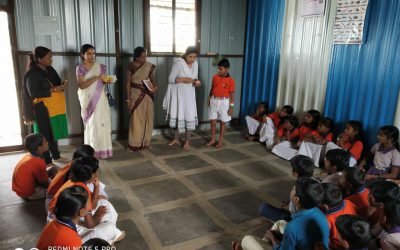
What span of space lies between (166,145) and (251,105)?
1910 mm

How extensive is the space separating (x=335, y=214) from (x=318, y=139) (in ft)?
7.36

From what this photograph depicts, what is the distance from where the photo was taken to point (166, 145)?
4816 millimetres

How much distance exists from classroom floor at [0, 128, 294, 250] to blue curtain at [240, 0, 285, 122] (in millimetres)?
1195

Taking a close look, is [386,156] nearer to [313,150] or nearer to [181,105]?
[313,150]

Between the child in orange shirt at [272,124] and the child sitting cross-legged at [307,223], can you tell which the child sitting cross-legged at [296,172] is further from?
the child in orange shirt at [272,124]

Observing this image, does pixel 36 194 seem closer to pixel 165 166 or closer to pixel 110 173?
pixel 110 173

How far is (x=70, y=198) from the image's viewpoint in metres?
1.71

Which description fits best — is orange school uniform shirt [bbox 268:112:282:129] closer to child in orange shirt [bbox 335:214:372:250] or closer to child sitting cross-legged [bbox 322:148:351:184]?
child sitting cross-legged [bbox 322:148:351:184]

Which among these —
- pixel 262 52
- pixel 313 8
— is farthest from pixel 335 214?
pixel 262 52

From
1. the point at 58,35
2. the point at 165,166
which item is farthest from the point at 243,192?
the point at 58,35

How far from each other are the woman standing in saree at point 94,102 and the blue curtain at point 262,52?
9.16 ft

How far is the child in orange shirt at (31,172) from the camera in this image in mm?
2812

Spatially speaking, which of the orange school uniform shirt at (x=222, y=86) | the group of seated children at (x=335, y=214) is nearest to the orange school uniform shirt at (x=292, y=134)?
the orange school uniform shirt at (x=222, y=86)

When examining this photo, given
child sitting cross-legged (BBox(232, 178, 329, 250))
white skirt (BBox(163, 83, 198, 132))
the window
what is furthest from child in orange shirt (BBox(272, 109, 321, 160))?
child sitting cross-legged (BBox(232, 178, 329, 250))
